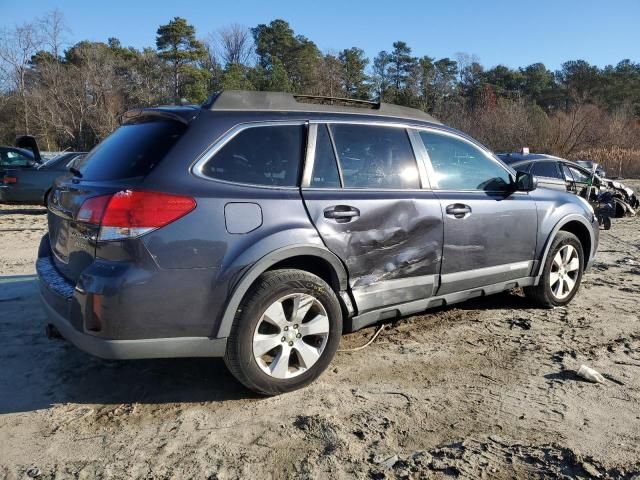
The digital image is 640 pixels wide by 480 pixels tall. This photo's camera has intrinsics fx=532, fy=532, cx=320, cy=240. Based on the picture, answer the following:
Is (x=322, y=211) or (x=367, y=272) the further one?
(x=367, y=272)

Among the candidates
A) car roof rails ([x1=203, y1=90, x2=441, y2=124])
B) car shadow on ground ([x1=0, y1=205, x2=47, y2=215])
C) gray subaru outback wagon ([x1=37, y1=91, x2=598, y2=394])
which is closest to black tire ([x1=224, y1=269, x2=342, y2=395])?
gray subaru outback wagon ([x1=37, y1=91, x2=598, y2=394])

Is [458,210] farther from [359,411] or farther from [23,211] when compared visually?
[23,211]

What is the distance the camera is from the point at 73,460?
2.65 metres

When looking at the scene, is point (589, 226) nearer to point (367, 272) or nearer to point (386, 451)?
point (367, 272)

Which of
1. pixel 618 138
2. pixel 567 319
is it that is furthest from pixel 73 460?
pixel 618 138

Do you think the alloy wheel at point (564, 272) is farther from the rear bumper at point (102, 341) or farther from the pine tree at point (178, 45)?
the pine tree at point (178, 45)

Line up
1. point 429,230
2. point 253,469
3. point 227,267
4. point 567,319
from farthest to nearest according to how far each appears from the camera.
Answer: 1. point 567,319
2. point 429,230
3. point 227,267
4. point 253,469

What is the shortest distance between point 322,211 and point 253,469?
5.09ft

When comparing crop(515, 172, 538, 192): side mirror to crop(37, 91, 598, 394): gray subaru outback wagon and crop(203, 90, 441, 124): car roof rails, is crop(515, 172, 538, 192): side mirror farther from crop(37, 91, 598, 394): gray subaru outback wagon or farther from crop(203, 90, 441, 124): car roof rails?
crop(203, 90, 441, 124): car roof rails

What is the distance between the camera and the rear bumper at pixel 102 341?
2.83 metres

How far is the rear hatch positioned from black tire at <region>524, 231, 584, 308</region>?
3.54 meters

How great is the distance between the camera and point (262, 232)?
3.09m

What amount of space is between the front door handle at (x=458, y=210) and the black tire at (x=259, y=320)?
1.25 metres

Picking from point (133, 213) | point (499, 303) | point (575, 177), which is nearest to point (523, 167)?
point (575, 177)
